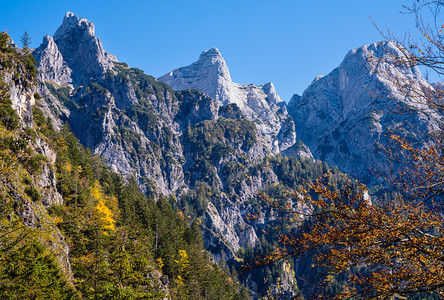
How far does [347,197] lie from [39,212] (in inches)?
1318

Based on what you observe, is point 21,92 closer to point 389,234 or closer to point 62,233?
point 62,233

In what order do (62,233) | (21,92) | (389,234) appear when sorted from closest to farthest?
(389,234) < (62,233) < (21,92)

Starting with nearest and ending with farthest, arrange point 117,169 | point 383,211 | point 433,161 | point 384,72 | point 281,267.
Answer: point 383,211 < point 433,161 < point 384,72 < point 281,267 < point 117,169

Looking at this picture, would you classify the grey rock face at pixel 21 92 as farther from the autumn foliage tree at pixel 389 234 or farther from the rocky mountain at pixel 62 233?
the autumn foliage tree at pixel 389 234

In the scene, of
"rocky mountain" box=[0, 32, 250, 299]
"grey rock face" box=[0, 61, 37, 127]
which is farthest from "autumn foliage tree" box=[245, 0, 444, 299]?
"grey rock face" box=[0, 61, 37, 127]

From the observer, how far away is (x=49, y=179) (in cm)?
3819

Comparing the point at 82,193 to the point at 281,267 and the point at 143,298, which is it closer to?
the point at 143,298

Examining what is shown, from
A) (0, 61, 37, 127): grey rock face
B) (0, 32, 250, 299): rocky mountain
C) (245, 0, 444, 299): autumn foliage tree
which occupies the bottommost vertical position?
(245, 0, 444, 299): autumn foliage tree

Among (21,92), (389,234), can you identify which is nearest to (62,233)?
(21,92)

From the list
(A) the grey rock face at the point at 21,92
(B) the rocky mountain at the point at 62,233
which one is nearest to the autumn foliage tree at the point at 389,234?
(B) the rocky mountain at the point at 62,233

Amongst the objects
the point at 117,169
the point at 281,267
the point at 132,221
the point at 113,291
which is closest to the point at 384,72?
the point at 113,291

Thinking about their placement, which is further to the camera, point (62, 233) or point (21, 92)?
point (21, 92)

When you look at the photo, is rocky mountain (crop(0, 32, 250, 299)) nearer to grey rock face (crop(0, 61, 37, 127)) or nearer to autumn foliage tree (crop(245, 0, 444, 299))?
grey rock face (crop(0, 61, 37, 127))

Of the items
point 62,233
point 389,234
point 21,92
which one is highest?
point 21,92
